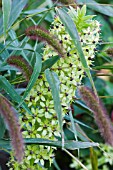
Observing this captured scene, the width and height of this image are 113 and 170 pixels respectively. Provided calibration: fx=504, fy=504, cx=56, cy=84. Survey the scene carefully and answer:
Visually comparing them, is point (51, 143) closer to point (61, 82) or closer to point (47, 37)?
point (61, 82)

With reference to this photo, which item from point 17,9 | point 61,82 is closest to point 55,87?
point 61,82

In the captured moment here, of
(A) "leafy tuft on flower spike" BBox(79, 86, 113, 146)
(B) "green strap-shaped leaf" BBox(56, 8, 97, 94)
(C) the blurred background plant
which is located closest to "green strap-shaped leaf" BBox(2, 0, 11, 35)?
(C) the blurred background plant

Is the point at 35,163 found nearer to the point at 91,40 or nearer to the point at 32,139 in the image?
the point at 32,139

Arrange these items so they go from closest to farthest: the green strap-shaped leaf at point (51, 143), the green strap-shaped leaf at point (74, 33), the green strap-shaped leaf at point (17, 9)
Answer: the green strap-shaped leaf at point (74, 33) < the green strap-shaped leaf at point (51, 143) < the green strap-shaped leaf at point (17, 9)

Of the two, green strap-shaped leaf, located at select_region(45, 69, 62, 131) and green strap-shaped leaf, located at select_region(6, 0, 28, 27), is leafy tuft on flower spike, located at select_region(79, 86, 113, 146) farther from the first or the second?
green strap-shaped leaf, located at select_region(6, 0, 28, 27)

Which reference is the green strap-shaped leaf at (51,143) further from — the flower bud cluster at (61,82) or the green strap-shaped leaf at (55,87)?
the green strap-shaped leaf at (55,87)

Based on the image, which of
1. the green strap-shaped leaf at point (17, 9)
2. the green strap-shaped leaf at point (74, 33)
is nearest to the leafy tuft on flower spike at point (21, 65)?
the green strap-shaped leaf at point (74, 33)

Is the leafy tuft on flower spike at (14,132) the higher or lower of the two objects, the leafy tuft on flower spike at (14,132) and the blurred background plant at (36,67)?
the lower
